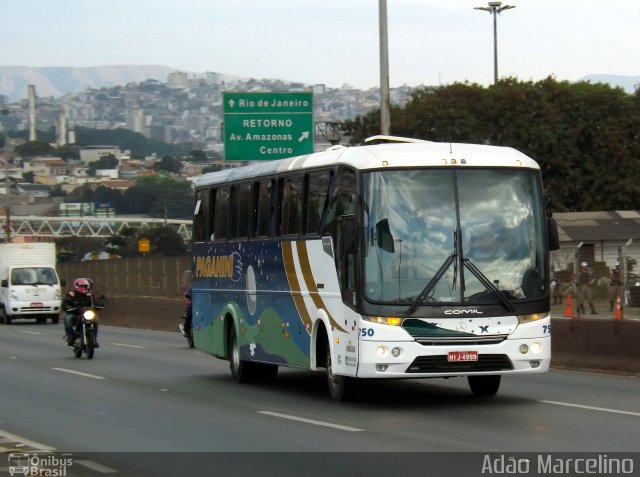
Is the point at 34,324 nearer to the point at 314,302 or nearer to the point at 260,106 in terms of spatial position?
the point at 260,106

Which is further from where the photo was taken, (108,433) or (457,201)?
(457,201)

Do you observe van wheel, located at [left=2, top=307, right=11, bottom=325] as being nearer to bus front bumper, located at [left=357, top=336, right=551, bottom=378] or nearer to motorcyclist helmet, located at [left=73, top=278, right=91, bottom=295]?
motorcyclist helmet, located at [left=73, top=278, right=91, bottom=295]

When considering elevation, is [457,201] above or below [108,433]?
above

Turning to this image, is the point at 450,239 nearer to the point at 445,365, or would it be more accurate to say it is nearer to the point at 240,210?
the point at 445,365

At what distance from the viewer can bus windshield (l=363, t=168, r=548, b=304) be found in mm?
15180

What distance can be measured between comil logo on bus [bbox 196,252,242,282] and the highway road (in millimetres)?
1570

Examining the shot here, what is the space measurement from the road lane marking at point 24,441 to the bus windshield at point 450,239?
159 inches

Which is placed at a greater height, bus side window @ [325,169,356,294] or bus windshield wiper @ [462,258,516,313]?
bus side window @ [325,169,356,294]

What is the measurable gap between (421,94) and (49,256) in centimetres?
Answer: 2865

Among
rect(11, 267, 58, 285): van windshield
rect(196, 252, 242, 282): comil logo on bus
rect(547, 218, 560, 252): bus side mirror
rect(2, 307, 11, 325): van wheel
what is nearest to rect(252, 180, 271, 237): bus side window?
rect(196, 252, 242, 282): comil logo on bus

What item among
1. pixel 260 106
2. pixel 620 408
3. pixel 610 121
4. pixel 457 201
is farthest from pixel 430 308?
pixel 610 121
